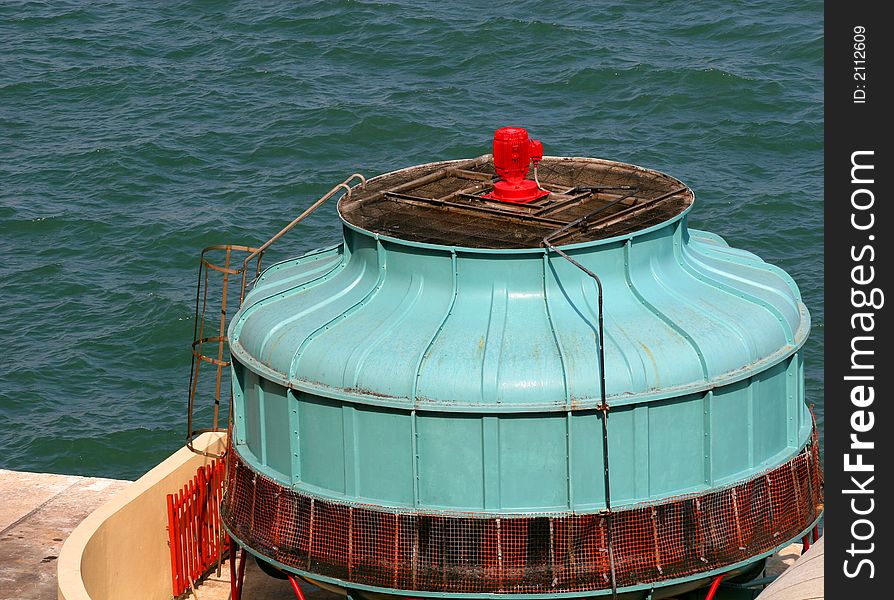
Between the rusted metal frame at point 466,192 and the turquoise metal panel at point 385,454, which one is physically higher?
the rusted metal frame at point 466,192

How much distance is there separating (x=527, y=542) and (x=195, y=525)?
856 cm

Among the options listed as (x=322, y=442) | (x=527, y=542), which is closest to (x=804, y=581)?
(x=527, y=542)

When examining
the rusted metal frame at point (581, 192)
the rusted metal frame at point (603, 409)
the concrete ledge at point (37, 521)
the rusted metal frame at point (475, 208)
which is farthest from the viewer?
the concrete ledge at point (37, 521)

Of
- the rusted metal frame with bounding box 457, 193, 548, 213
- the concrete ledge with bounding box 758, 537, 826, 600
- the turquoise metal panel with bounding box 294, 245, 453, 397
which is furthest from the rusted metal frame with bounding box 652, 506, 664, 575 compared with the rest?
the rusted metal frame with bounding box 457, 193, 548, 213

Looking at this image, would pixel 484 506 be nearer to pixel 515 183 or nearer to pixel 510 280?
pixel 510 280

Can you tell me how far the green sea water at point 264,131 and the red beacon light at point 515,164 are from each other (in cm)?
2137

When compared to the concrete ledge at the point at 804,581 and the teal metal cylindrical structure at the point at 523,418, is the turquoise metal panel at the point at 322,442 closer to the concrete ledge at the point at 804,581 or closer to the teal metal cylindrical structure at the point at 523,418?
the teal metal cylindrical structure at the point at 523,418

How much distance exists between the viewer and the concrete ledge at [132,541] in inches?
890

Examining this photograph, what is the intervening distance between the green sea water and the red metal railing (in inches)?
610

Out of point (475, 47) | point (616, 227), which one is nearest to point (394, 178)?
point (616, 227)

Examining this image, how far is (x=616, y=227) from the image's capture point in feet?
64.1

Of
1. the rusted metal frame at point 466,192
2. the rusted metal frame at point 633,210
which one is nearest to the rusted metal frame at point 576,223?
the rusted metal frame at point 633,210

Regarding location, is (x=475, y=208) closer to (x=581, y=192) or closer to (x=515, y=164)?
(x=515, y=164)

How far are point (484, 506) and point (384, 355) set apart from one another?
210 centimetres
